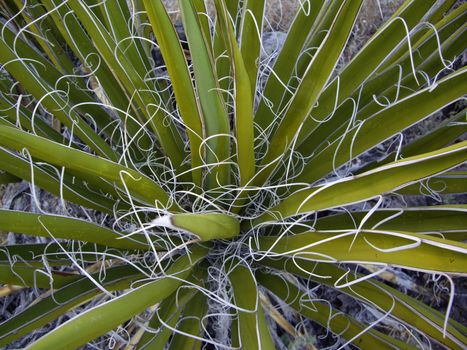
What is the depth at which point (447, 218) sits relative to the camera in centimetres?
75

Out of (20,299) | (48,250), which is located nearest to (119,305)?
(48,250)

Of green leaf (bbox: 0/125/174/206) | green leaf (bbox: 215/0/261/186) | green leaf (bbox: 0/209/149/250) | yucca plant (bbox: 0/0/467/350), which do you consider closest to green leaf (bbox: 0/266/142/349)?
yucca plant (bbox: 0/0/467/350)

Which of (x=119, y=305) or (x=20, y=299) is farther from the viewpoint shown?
(x=20, y=299)

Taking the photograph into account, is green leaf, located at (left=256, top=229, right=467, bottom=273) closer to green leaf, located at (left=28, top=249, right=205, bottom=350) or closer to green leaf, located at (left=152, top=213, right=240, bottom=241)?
green leaf, located at (left=152, top=213, right=240, bottom=241)

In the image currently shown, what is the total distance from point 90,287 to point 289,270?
1.30 ft

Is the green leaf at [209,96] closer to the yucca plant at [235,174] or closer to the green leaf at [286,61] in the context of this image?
the yucca plant at [235,174]

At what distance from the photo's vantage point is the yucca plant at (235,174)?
0.63 metres

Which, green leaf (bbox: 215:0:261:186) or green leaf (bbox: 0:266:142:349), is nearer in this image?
green leaf (bbox: 215:0:261:186)

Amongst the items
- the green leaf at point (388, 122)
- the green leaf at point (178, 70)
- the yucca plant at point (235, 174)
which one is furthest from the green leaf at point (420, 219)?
the green leaf at point (178, 70)

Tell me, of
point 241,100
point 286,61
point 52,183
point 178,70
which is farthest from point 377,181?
point 52,183

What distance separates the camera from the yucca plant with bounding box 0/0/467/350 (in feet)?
2.06

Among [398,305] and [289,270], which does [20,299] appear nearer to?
[289,270]

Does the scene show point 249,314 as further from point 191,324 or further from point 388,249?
point 388,249

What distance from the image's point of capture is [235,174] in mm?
911
